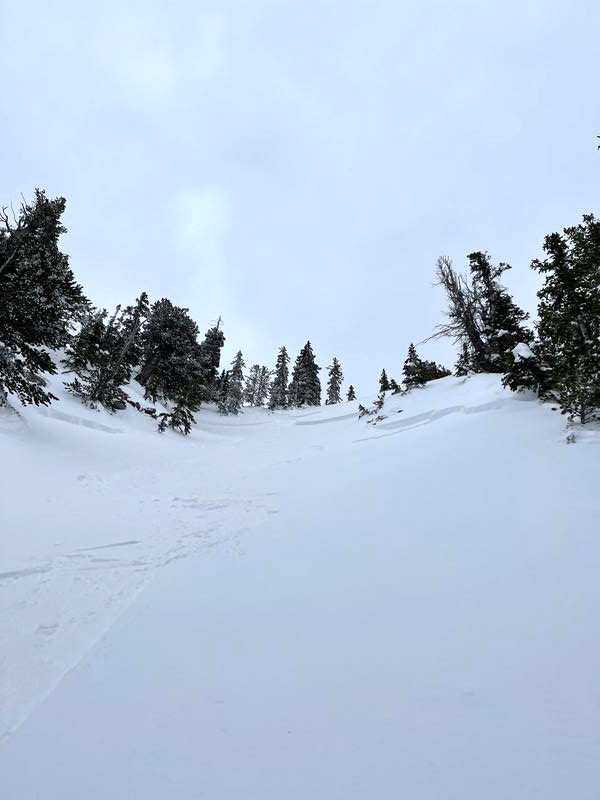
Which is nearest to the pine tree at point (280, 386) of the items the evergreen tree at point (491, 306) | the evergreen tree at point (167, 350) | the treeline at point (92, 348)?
the treeline at point (92, 348)

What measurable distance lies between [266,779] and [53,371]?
13.9m

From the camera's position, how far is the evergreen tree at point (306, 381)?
53312 millimetres

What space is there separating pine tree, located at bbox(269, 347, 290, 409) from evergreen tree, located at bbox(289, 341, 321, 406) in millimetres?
1551

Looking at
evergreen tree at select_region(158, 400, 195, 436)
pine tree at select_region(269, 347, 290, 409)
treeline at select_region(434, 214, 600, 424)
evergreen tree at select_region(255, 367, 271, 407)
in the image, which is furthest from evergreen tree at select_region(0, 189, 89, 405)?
evergreen tree at select_region(255, 367, 271, 407)

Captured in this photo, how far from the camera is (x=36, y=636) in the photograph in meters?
3.60

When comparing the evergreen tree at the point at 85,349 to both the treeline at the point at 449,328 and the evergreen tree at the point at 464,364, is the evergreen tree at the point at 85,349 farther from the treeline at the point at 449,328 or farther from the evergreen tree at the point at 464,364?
the evergreen tree at the point at 464,364

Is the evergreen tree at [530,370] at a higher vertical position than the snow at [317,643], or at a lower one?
higher

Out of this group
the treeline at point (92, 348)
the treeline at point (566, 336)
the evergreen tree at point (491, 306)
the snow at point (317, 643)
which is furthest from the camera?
the evergreen tree at point (491, 306)

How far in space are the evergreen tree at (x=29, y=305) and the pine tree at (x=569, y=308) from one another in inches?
636

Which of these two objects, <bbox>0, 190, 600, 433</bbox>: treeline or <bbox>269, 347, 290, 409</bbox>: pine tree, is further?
<bbox>269, 347, 290, 409</bbox>: pine tree

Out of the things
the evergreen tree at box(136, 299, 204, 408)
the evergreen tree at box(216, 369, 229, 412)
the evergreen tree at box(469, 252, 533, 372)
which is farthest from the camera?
the evergreen tree at box(216, 369, 229, 412)

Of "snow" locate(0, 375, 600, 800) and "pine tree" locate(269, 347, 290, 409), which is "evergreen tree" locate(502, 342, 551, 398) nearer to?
"snow" locate(0, 375, 600, 800)

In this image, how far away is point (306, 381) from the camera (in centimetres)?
5344

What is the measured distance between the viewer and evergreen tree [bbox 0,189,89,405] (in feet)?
38.6
